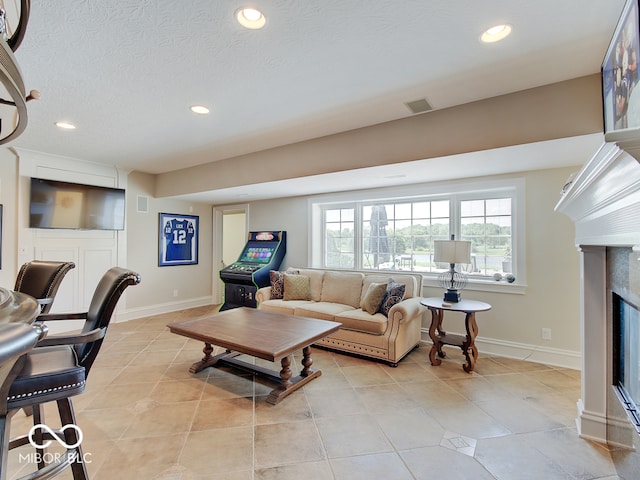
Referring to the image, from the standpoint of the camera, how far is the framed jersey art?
18.1 ft

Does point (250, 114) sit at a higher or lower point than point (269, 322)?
higher

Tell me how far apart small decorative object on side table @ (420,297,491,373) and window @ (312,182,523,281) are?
0.78 metres

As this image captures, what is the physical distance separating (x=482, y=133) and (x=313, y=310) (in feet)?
8.26

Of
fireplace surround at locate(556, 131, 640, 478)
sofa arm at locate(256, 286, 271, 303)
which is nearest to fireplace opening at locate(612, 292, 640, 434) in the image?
fireplace surround at locate(556, 131, 640, 478)

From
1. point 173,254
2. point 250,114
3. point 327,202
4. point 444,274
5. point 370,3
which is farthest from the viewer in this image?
point 173,254

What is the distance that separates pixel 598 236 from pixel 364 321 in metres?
2.14

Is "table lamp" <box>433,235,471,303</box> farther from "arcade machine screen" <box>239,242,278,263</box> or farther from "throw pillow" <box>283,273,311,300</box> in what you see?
"arcade machine screen" <box>239,242,278,263</box>

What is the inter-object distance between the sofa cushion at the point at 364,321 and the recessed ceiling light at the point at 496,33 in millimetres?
2505

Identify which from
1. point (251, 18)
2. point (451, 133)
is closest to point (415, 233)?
point (451, 133)

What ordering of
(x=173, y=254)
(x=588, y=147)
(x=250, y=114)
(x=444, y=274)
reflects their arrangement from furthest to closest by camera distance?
(x=173, y=254) → (x=444, y=274) → (x=250, y=114) → (x=588, y=147)

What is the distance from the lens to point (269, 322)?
3.04 metres

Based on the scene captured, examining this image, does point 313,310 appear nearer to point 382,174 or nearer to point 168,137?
point 382,174

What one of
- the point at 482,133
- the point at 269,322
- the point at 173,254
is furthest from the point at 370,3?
A: the point at 173,254

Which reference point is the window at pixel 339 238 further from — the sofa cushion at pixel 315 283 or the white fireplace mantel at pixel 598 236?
the white fireplace mantel at pixel 598 236
